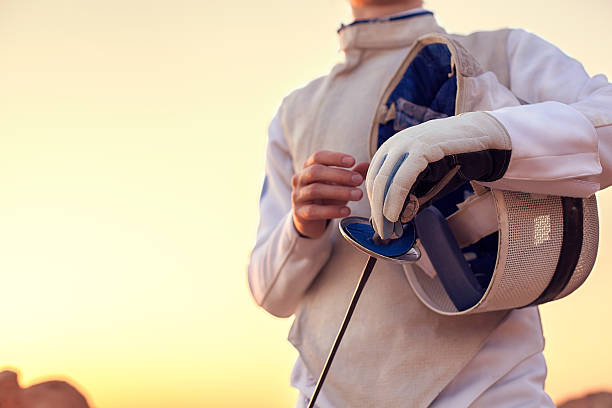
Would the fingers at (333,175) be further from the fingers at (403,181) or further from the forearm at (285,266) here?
the fingers at (403,181)

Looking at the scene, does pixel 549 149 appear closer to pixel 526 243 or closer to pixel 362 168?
pixel 526 243

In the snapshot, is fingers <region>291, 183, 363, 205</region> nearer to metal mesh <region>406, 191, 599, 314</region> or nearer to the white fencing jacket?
the white fencing jacket

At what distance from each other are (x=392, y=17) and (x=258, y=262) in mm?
501

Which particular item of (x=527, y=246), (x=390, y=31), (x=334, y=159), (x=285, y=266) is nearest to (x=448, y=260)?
(x=527, y=246)

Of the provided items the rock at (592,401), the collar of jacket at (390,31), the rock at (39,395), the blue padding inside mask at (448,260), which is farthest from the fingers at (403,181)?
the rock at (592,401)

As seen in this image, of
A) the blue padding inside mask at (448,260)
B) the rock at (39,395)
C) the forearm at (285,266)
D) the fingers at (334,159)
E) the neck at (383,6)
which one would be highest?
the neck at (383,6)

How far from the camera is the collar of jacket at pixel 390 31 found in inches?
45.3

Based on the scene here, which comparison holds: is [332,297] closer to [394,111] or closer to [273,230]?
[273,230]

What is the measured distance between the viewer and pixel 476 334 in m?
0.91

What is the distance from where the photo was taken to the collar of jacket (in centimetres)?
115

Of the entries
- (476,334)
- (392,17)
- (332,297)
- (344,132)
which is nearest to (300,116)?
(344,132)

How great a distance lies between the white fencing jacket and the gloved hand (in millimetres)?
24

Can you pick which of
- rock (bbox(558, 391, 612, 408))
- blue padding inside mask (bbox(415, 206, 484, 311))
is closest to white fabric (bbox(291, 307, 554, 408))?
blue padding inside mask (bbox(415, 206, 484, 311))

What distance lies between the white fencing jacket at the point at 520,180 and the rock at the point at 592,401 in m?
2.32
